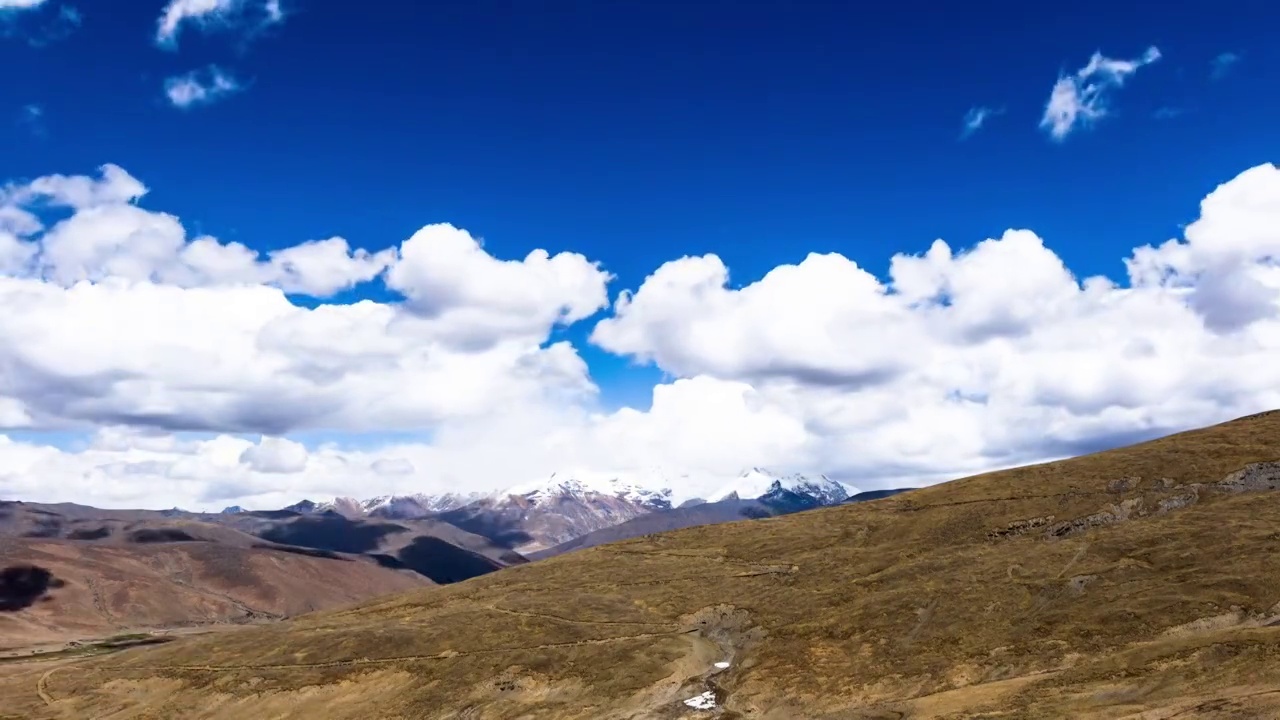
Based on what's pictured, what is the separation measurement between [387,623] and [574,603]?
120 feet

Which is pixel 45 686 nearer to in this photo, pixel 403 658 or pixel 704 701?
pixel 403 658

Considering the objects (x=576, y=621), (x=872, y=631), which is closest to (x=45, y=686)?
(x=576, y=621)

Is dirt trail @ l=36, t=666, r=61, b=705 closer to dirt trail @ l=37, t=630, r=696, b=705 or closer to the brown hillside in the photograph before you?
dirt trail @ l=37, t=630, r=696, b=705

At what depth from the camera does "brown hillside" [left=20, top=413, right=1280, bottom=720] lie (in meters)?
88.1

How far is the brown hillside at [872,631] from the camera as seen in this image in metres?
88.1

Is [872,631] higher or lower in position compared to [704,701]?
higher

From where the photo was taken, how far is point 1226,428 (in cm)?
19325

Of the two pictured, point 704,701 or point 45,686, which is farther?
point 45,686

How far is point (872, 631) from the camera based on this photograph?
120312 mm

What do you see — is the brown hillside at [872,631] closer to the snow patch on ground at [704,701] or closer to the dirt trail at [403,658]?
the dirt trail at [403,658]


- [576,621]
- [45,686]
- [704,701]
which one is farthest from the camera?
[576,621]

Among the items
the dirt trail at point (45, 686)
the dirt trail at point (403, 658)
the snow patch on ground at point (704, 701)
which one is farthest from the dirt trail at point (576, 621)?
the dirt trail at point (45, 686)

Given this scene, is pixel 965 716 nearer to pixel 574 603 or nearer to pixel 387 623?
pixel 574 603

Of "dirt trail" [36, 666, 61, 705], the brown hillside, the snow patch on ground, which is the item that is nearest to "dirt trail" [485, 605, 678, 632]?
the brown hillside
